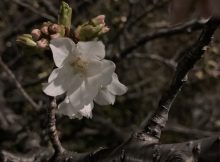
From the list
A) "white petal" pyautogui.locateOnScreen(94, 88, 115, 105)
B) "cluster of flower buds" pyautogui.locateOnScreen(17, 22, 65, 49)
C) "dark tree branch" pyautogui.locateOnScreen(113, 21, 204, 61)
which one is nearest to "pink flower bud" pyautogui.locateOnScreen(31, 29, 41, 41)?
"cluster of flower buds" pyautogui.locateOnScreen(17, 22, 65, 49)

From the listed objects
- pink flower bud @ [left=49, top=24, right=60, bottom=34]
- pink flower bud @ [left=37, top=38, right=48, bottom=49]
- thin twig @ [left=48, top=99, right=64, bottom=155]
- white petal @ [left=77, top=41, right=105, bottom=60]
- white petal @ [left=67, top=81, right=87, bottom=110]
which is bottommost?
thin twig @ [left=48, top=99, right=64, bottom=155]

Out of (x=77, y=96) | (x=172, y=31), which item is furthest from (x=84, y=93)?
(x=172, y=31)

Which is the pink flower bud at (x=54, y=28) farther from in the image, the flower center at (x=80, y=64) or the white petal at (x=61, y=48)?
the flower center at (x=80, y=64)

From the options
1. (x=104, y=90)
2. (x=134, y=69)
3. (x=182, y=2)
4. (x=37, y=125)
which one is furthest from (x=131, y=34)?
(x=182, y=2)

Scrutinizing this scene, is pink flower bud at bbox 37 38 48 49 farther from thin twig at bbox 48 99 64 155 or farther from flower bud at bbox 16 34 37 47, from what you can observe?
thin twig at bbox 48 99 64 155

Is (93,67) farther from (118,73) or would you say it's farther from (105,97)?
(118,73)

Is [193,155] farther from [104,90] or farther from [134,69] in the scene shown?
[134,69]

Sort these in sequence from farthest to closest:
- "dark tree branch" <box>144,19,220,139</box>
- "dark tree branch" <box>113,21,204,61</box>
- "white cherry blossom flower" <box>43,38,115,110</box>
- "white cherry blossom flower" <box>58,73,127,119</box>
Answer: "dark tree branch" <box>113,21,204,61</box> → "white cherry blossom flower" <box>58,73,127,119</box> → "white cherry blossom flower" <box>43,38,115,110</box> → "dark tree branch" <box>144,19,220,139</box>
